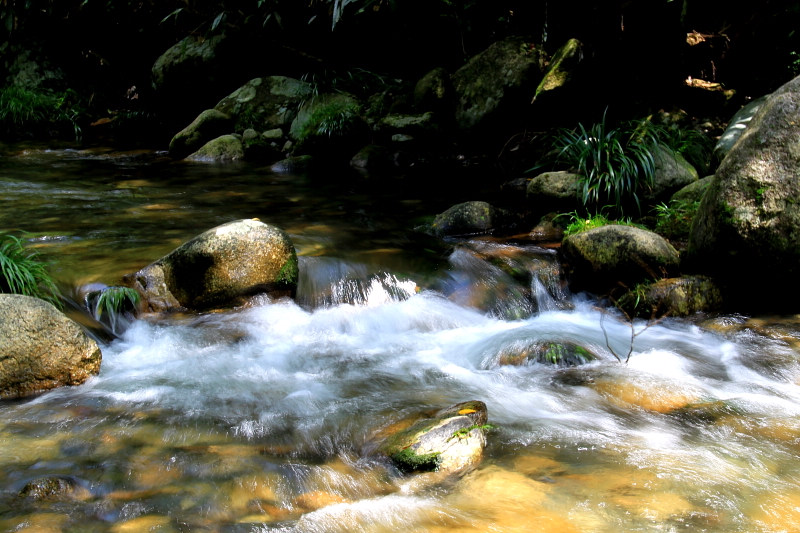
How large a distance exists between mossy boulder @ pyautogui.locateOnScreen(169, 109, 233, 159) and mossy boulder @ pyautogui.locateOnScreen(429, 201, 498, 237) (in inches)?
236

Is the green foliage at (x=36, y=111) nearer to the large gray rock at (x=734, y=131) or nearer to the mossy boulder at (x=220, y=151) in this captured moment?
the mossy boulder at (x=220, y=151)

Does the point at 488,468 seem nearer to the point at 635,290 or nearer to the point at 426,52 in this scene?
the point at 635,290

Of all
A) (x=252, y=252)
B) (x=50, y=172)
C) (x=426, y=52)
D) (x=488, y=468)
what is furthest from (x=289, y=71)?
(x=488, y=468)

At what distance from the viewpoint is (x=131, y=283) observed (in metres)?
4.60

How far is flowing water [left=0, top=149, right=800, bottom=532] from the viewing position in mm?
2352

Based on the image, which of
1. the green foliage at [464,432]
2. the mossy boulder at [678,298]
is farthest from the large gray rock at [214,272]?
the mossy boulder at [678,298]

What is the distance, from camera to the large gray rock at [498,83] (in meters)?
8.66

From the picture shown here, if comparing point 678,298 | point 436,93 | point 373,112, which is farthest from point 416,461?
point 373,112

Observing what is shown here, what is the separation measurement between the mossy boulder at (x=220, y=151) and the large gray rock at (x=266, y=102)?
965mm

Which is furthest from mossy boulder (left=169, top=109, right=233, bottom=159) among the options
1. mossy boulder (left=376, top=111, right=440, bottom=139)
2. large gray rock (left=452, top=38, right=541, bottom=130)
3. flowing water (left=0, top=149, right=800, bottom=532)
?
flowing water (left=0, top=149, right=800, bottom=532)

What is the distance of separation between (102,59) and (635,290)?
15.4 metres

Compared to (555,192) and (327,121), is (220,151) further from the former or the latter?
(555,192)

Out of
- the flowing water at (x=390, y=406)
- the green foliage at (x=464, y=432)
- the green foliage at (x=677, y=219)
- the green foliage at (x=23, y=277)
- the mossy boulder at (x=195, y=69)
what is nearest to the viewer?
the flowing water at (x=390, y=406)

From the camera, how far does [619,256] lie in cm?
487
